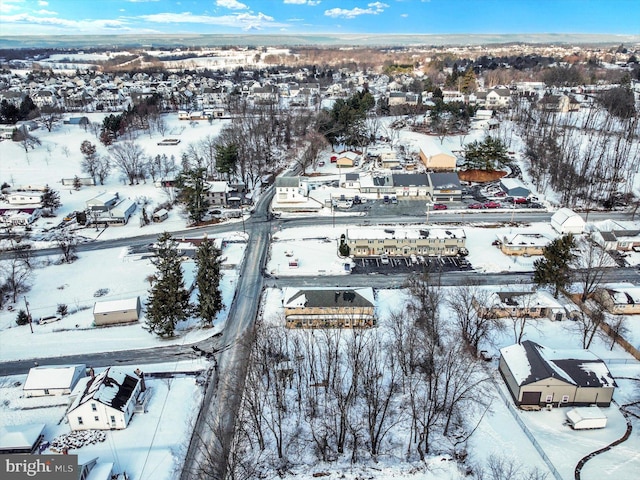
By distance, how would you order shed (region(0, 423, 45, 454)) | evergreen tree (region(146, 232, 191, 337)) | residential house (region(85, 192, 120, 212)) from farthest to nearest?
residential house (region(85, 192, 120, 212)) → evergreen tree (region(146, 232, 191, 337)) → shed (region(0, 423, 45, 454))

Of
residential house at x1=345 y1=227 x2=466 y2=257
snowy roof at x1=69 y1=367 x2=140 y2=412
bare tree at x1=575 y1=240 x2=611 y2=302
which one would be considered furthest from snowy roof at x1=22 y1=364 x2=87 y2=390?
bare tree at x1=575 y1=240 x2=611 y2=302

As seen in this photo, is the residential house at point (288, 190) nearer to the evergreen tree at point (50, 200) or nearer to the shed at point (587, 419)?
the evergreen tree at point (50, 200)

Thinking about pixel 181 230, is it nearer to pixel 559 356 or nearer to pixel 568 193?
pixel 559 356

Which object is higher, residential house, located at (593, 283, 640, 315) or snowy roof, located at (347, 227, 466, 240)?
snowy roof, located at (347, 227, 466, 240)

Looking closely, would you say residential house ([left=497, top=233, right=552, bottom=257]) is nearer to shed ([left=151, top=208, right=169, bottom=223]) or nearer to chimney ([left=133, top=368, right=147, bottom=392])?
chimney ([left=133, top=368, right=147, bottom=392])

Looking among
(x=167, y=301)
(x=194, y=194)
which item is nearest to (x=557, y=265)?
(x=167, y=301)

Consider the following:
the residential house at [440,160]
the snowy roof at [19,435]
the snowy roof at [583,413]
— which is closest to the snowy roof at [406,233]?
the snowy roof at [583,413]

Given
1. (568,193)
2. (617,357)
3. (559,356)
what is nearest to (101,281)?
(559,356)
